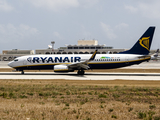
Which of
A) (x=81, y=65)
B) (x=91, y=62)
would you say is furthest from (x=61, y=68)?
(x=91, y=62)

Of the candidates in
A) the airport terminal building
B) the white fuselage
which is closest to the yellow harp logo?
the white fuselage

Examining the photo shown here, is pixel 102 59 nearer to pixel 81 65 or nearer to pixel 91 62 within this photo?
pixel 91 62

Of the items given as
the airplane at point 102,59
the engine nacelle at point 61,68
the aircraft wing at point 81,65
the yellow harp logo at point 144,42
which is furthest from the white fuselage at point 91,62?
the yellow harp logo at point 144,42

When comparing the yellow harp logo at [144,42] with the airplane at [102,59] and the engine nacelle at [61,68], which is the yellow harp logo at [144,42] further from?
the engine nacelle at [61,68]

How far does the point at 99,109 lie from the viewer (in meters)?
14.0

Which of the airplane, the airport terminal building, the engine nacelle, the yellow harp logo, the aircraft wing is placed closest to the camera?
the aircraft wing

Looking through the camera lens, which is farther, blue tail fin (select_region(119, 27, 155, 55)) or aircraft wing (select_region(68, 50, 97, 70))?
blue tail fin (select_region(119, 27, 155, 55))

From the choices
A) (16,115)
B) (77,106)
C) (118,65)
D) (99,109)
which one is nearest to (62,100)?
(77,106)

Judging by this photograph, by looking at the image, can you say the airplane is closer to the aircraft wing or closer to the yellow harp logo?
the yellow harp logo

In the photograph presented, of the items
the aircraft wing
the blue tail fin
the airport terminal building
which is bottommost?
the aircraft wing

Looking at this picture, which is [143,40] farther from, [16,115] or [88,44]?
[88,44]

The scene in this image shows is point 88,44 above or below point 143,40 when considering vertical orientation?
above

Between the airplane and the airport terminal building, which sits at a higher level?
the airport terminal building

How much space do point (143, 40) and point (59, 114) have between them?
3341cm
